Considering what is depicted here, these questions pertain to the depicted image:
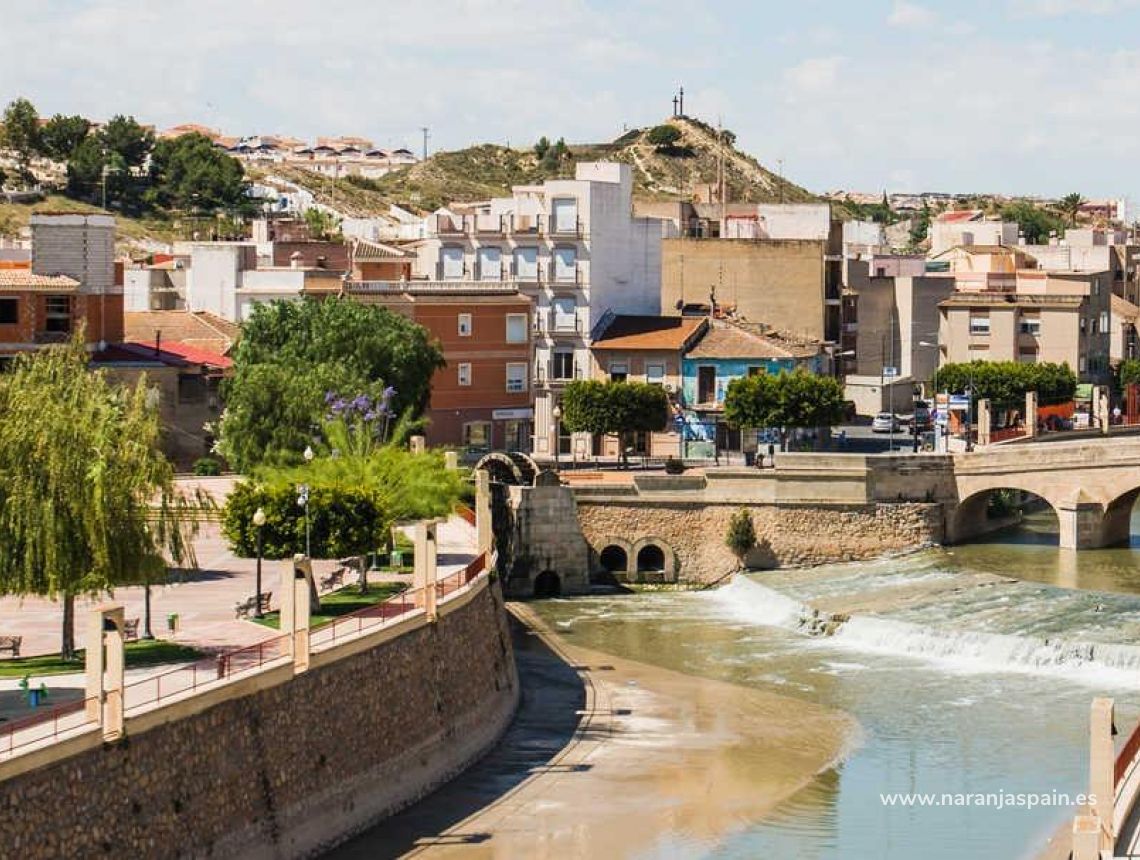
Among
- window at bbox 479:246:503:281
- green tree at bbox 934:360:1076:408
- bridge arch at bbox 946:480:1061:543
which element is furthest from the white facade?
bridge arch at bbox 946:480:1061:543

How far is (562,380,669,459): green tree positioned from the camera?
84.7 m

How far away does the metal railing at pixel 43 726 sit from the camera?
35.1 m

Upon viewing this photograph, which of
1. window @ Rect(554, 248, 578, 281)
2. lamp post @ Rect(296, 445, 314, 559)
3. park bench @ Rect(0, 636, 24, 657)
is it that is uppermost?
window @ Rect(554, 248, 578, 281)

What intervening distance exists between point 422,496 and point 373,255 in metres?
42.8

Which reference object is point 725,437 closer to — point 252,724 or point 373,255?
point 373,255

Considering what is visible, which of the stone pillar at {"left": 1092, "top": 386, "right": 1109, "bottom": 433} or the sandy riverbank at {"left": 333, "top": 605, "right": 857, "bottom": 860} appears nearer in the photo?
the sandy riverbank at {"left": 333, "top": 605, "right": 857, "bottom": 860}

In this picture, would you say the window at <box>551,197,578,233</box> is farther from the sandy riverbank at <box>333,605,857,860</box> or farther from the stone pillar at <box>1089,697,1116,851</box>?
the stone pillar at <box>1089,697,1116,851</box>

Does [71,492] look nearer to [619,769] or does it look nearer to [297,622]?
[297,622]

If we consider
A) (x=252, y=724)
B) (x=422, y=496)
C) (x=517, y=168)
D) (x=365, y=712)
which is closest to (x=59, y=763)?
(x=252, y=724)

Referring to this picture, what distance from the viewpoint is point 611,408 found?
3337 inches

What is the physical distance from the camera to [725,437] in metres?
89.9

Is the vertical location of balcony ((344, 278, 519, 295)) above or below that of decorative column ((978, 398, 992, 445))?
above

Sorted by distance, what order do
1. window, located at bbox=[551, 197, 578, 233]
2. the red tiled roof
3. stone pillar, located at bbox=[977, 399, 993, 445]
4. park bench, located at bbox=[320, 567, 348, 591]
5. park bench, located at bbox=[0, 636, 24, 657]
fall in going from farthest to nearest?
window, located at bbox=[551, 197, 578, 233] → the red tiled roof → stone pillar, located at bbox=[977, 399, 993, 445] → park bench, located at bbox=[320, 567, 348, 591] → park bench, located at bbox=[0, 636, 24, 657]

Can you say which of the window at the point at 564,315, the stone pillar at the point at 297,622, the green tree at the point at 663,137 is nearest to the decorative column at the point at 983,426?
the window at the point at 564,315
